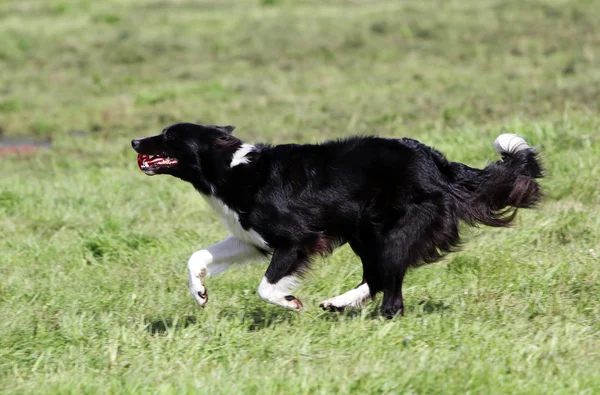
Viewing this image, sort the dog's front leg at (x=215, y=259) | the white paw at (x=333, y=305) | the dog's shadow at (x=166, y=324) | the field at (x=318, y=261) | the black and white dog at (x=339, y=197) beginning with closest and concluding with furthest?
the field at (x=318, y=261), the dog's shadow at (x=166, y=324), the black and white dog at (x=339, y=197), the dog's front leg at (x=215, y=259), the white paw at (x=333, y=305)

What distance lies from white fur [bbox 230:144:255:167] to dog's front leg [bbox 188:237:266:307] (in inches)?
17.9

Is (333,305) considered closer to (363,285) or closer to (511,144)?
(363,285)

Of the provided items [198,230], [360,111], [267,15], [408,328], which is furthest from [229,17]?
[408,328]

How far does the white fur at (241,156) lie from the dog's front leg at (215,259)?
0.45m

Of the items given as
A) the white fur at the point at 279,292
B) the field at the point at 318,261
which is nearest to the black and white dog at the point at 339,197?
the white fur at the point at 279,292

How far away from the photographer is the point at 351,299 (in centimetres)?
507

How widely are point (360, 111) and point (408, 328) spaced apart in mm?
8142

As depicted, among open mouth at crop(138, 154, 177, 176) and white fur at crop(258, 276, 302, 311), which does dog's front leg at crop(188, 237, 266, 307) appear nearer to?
white fur at crop(258, 276, 302, 311)

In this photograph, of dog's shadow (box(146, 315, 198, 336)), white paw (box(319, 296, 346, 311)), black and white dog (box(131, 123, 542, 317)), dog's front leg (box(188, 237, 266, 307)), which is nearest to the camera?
dog's shadow (box(146, 315, 198, 336))

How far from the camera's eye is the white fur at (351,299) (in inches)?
198

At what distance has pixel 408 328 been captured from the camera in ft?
14.8

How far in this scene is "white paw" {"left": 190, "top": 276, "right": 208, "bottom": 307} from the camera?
4.88 m

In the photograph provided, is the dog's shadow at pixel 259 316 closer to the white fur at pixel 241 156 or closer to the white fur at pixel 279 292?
the white fur at pixel 279 292

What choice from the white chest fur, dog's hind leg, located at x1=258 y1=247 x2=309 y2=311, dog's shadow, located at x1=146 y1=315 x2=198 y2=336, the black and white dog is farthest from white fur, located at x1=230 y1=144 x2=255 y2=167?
dog's shadow, located at x1=146 y1=315 x2=198 y2=336
